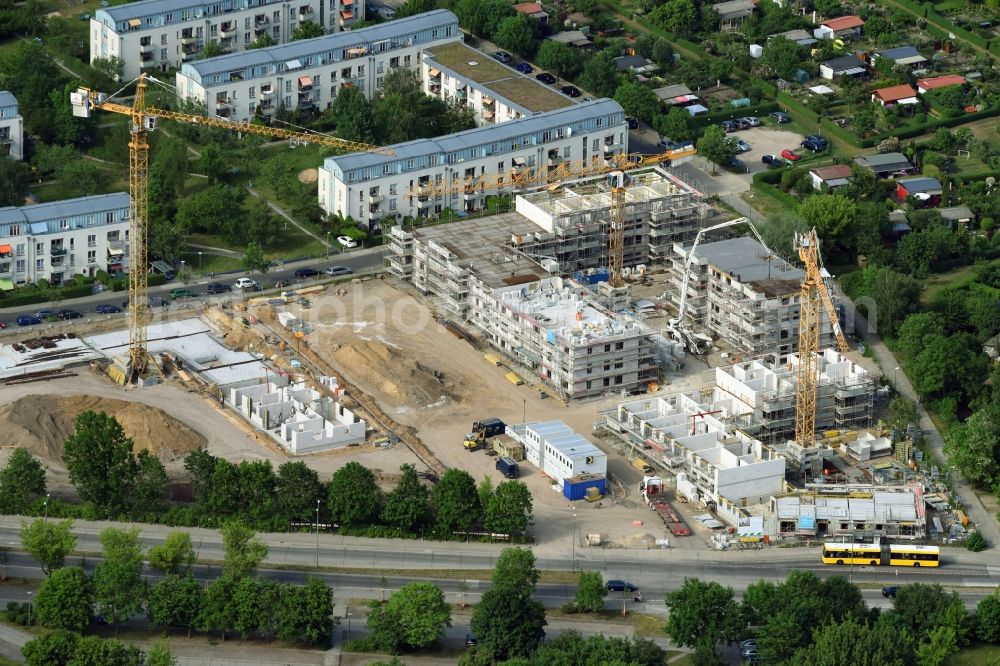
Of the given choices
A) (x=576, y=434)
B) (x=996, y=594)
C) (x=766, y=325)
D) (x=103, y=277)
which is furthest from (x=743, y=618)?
(x=103, y=277)

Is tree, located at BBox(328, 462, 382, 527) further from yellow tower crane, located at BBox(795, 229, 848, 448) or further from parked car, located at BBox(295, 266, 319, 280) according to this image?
parked car, located at BBox(295, 266, 319, 280)

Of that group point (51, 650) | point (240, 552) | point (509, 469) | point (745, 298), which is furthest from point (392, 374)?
point (51, 650)

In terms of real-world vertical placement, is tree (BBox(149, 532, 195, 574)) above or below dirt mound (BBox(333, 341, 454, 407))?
above

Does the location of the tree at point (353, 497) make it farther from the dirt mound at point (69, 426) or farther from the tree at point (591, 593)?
the tree at point (591, 593)

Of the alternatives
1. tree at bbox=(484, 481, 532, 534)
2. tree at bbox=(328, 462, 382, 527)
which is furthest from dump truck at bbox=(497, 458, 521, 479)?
tree at bbox=(328, 462, 382, 527)

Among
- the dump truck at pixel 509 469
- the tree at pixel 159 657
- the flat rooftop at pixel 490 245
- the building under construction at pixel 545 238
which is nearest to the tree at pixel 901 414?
the dump truck at pixel 509 469

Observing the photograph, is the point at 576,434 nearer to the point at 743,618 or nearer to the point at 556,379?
the point at 556,379

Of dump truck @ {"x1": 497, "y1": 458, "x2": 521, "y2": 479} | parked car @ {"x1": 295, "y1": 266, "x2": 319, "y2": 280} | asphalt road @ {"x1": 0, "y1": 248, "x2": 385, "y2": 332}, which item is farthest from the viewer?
parked car @ {"x1": 295, "y1": 266, "x2": 319, "y2": 280}
